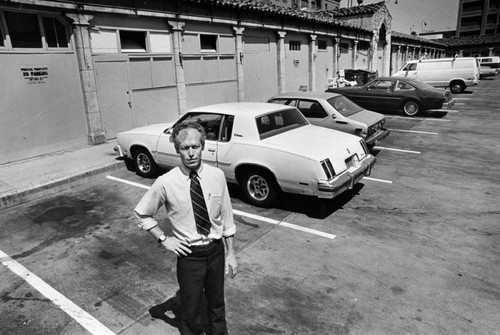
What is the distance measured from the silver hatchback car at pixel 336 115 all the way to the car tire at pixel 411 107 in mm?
6190

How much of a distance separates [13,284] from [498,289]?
552cm

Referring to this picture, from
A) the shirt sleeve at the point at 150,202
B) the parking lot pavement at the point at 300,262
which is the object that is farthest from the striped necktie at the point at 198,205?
the parking lot pavement at the point at 300,262

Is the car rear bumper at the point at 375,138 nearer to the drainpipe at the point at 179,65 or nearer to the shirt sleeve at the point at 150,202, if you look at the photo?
the shirt sleeve at the point at 150,202

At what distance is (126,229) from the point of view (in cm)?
561

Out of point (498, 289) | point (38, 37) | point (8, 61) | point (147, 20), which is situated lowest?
point (498, 289)

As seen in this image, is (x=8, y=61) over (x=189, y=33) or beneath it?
beneath

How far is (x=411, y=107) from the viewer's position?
14961mm

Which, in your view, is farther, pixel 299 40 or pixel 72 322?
pixel 299 40

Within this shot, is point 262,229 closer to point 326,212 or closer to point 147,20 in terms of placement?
point 326,212

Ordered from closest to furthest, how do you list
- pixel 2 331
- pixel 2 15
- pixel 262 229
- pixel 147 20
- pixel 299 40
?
pixel 2 331
pixel 262 229
pixel 2 15
pixel 147 20
pixel 299 40

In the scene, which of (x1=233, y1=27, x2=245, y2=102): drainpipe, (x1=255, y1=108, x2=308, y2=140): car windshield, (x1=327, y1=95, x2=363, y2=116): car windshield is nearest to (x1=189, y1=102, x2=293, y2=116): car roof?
(x1=255, y1=108, x2=308, y2=140): car windshield

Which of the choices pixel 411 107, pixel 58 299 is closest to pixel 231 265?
pixel 58 299

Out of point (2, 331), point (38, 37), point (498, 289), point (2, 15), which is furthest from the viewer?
point (38, 37)

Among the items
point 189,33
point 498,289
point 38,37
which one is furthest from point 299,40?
point 498,289
